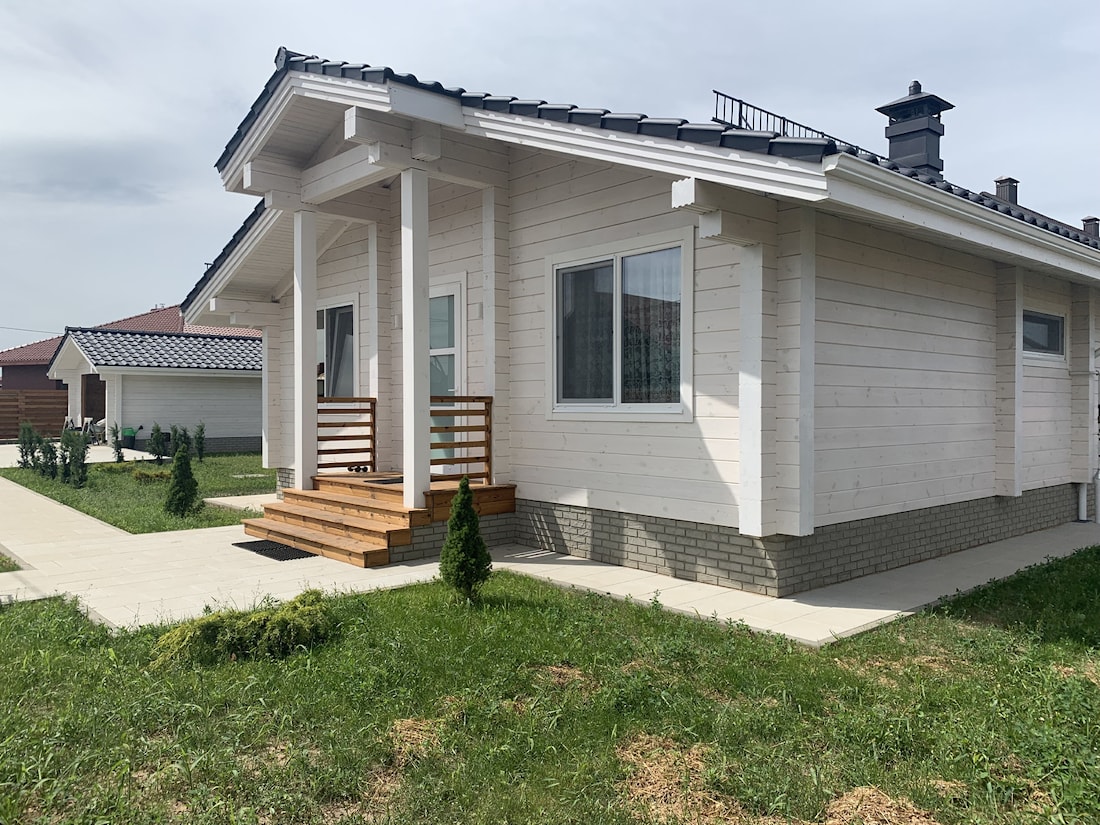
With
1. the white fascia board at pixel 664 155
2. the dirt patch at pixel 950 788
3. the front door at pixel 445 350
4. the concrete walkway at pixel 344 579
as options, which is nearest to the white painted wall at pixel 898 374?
the concrete walkway at pixel 344 579

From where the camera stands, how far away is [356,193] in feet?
30.4

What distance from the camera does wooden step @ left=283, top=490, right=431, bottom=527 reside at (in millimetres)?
7066

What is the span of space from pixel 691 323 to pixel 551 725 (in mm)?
3609

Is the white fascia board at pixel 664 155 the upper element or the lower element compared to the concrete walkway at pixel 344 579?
upper

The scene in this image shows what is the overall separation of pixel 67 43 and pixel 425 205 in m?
6.24

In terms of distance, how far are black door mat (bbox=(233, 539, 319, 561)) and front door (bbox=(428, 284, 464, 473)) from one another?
1.69m

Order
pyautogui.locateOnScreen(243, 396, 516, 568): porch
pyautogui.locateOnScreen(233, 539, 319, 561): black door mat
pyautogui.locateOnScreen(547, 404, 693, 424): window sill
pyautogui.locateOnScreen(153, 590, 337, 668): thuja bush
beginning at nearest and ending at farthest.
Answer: pyautogui.locateOnScreen(153, 590, 337, 668): thuja bush
pyautogui.locateOnScreen(547, 404, 693, 424): window sill
pyautogui.locateOnScreen(243, 396, 516, 568): porch
pyautogui.locateOnScreen(233, 539, 319, 561): black door mat

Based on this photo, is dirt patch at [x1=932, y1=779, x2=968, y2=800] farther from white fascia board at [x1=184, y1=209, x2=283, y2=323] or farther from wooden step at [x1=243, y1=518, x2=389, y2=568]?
white fascia board at [x1=184, y1=209, x2=283, y2=323]

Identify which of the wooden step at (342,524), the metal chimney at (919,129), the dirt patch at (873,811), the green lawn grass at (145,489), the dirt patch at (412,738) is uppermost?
the metal chimney at (919,129)

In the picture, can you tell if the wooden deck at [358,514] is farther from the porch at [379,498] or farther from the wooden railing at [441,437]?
the wooden railing at [441,437]

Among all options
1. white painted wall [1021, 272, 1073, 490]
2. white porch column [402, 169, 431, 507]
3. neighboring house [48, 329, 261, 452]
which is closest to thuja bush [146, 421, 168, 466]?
neighboring house [48, 329, 261, 452]

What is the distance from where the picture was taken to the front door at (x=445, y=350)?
8.32 meters

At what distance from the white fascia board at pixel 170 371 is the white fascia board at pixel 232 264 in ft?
33.3

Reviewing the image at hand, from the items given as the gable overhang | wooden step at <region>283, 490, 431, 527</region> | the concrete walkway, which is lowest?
the concrete walkway
